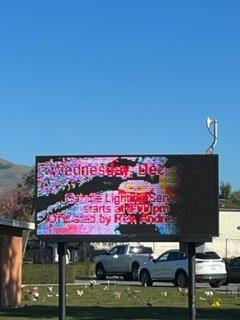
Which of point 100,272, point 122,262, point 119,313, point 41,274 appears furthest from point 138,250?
point 119,313

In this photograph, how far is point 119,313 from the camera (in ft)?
66.3

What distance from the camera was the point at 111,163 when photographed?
15.9 m

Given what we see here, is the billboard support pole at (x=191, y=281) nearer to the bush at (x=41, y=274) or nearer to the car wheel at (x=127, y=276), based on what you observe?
the bush at (x=41, y=274)

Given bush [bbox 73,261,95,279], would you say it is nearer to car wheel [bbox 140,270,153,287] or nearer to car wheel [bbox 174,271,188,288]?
car wheel [bbox 140,270,153,287]

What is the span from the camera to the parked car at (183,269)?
3309cm

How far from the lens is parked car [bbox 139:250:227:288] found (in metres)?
33.1

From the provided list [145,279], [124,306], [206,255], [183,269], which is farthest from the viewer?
[145,279]

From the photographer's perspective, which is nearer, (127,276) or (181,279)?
(181,279)

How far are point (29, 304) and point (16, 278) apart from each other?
0.85 m

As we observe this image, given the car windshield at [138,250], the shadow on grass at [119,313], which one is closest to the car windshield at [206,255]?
the car windshield at [138,250]

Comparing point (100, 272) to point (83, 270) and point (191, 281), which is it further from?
point (191, 281)

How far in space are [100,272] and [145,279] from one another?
232 inches

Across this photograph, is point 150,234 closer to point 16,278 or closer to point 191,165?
point 191,165

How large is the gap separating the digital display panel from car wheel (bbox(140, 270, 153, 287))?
760 inches
